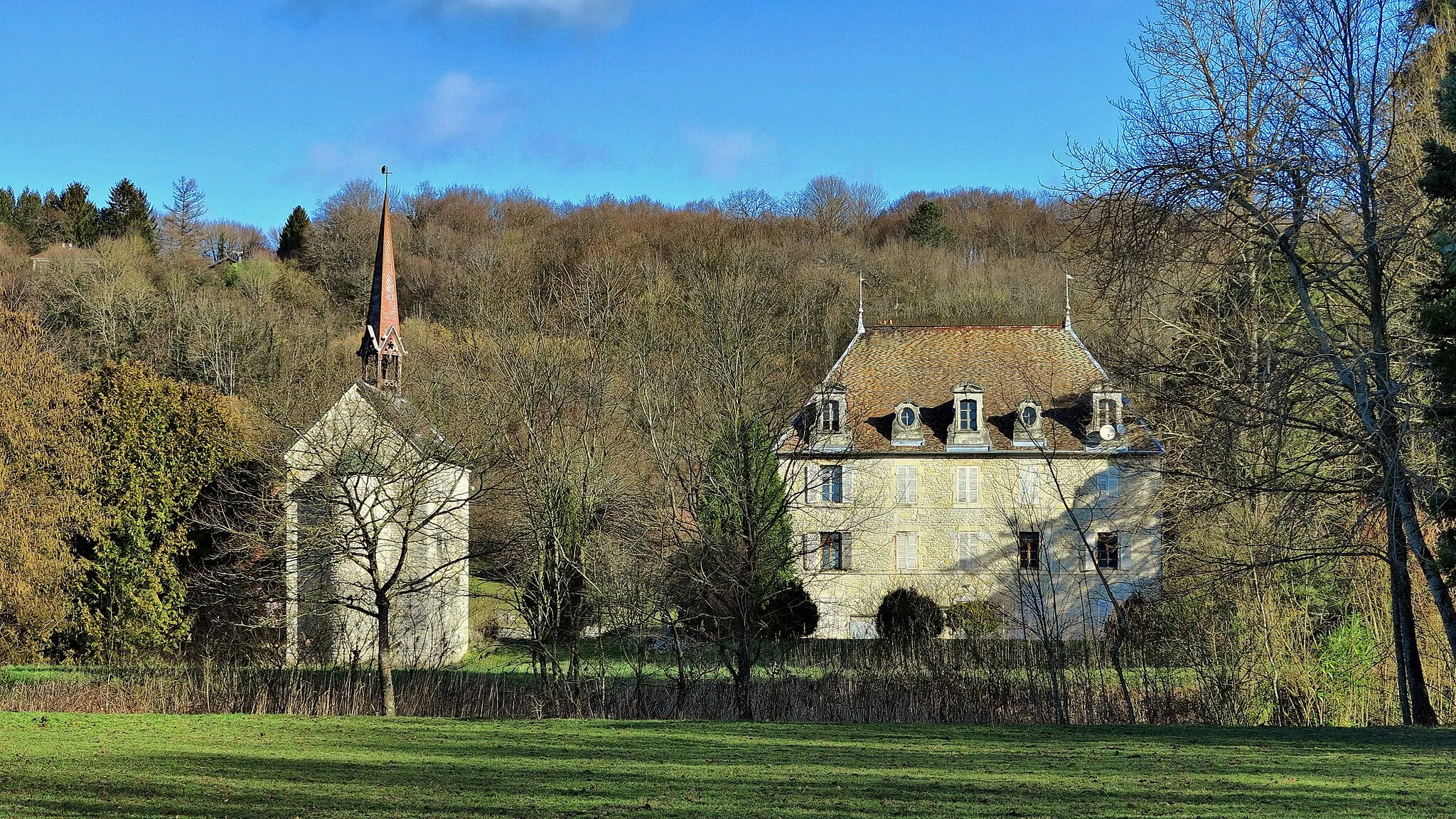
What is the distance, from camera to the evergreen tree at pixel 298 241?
67500 mm

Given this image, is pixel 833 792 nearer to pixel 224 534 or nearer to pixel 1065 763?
pixel 1065 763

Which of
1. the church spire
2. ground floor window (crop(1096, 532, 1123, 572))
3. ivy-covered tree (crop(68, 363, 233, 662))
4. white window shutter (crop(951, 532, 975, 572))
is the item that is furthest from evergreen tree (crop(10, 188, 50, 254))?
ground floor window (crop(1096, 532, 1123, 572))

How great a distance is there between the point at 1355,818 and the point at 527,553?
56.2ft

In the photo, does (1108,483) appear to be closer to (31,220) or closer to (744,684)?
(744,684)

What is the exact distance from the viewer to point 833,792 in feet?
31.9

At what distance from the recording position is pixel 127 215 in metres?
69.8

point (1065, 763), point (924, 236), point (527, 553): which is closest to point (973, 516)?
point (527, 553)

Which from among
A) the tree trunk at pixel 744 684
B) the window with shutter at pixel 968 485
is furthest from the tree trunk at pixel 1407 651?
the window with shutter at pixel 968 485

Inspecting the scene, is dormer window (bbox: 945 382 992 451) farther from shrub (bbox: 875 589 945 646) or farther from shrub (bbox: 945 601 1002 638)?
shrub (bbox: 945 601 1002 638)

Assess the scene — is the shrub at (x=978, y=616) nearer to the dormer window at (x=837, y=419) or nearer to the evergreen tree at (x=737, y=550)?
the dormer window at (x=837, y=419)

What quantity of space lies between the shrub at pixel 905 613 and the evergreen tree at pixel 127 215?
50700 mm

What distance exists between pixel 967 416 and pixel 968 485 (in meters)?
2.30

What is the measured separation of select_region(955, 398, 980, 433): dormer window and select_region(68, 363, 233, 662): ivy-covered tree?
73.4 ft

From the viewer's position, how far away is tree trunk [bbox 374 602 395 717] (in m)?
18.4
